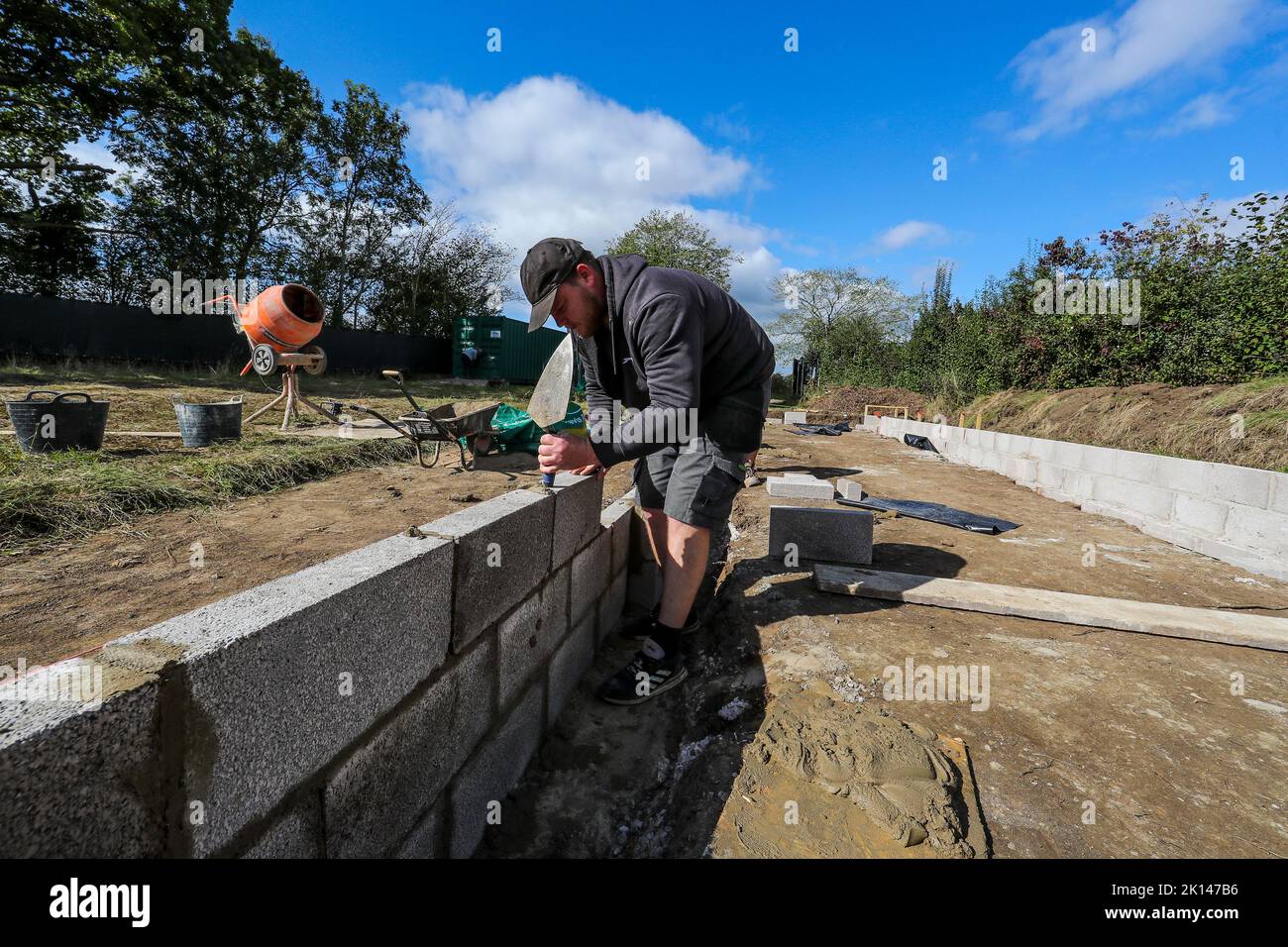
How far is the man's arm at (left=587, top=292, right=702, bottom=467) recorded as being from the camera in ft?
6.94

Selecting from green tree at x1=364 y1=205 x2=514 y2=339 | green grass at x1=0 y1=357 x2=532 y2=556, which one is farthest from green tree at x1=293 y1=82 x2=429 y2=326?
green grass at x1=0 y1=357 x2=532 y2=556

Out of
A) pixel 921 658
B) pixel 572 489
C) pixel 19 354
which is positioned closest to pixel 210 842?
pixel 572 489

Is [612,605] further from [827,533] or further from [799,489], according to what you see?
[799,489]

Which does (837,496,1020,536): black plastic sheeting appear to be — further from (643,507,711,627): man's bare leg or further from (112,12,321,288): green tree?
(112,12,321,288): green tree

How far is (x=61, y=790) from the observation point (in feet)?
2.44

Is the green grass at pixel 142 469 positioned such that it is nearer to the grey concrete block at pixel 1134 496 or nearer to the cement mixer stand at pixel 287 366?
the cement mixer stand at pixel 287 366

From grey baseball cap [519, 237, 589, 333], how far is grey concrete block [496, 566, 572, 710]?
3.57ft

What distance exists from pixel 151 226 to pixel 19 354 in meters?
6.73

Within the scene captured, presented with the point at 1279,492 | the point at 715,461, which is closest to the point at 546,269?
the point at 715,461

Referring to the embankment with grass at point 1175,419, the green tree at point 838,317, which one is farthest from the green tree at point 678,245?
the embankment with grass at point 1175,419

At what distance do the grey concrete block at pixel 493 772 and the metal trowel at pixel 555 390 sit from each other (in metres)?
1.03

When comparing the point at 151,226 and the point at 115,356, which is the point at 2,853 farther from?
the point at 151,226

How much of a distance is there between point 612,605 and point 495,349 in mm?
17326

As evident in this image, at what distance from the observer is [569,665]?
2840mm
